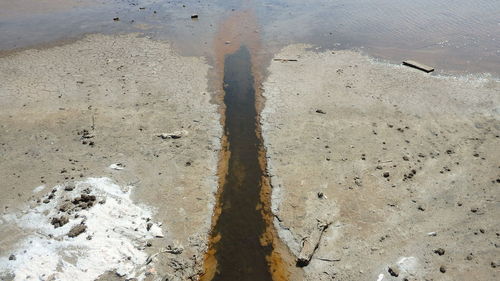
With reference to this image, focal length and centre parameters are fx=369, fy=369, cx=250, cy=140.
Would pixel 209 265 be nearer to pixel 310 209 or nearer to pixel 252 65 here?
pixel 310 209

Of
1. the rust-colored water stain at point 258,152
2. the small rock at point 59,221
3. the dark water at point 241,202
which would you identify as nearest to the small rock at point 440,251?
the rust-colored water stain at point 258,152

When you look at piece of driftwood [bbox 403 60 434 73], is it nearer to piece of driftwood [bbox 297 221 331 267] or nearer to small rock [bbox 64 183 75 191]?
piece of driftwood [bbox 297 221 331 267]

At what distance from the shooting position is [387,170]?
7.85 metres

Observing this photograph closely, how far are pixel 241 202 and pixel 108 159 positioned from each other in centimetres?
305

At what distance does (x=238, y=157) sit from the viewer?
8438mm

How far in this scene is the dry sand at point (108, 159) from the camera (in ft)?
20.1

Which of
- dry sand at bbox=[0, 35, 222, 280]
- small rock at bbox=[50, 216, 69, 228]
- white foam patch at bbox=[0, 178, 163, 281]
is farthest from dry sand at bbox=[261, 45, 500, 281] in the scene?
small rock at bbox=[50, 216, 69, 228]

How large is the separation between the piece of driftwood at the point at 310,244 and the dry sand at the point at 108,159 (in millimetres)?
1692

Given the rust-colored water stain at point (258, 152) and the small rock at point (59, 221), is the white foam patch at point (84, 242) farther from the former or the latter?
the rust-colored water stain at point (258, 152)

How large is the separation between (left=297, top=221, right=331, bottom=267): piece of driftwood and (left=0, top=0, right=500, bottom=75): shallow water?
8.02 metres

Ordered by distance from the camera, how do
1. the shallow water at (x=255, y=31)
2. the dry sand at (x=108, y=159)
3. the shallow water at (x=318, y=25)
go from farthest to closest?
the shallow water at (x=318, y=25) → the shallow water at (x=255, y=31) → the dry sand at (x=108, y=159)

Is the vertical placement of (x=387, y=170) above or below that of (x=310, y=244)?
above

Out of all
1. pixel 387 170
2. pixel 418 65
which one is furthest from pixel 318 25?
pixel 387 170

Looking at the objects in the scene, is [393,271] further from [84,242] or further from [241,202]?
[84,242]
